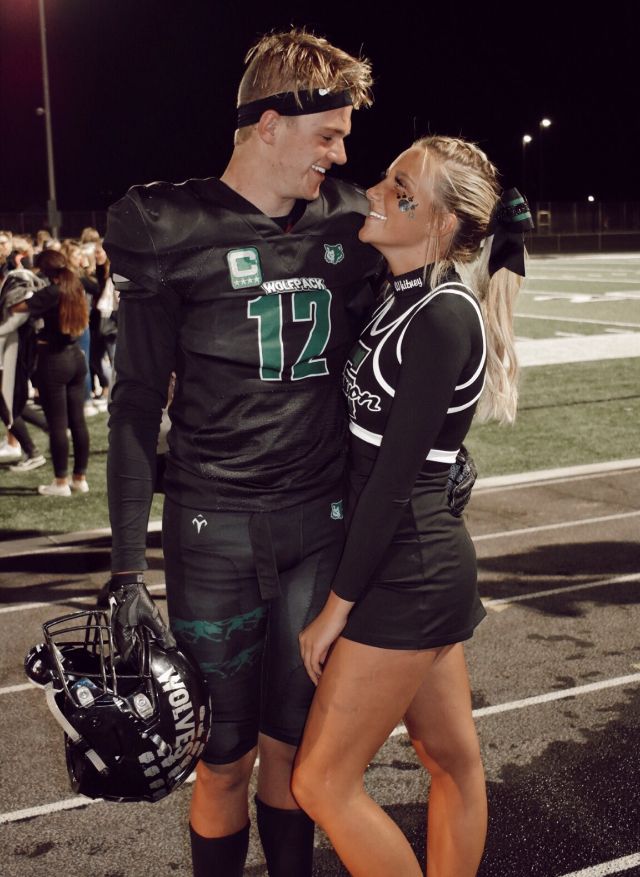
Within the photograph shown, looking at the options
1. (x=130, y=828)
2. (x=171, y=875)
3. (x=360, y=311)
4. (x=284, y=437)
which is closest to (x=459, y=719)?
(x=284, y=437)

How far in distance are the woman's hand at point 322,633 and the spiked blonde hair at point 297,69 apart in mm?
1198

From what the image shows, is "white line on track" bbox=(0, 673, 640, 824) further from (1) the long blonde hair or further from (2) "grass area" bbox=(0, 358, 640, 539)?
(2) "grass area" bbox=(0, 358, 640, 539)

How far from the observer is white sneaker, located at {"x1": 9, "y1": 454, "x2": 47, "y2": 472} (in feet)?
31.9

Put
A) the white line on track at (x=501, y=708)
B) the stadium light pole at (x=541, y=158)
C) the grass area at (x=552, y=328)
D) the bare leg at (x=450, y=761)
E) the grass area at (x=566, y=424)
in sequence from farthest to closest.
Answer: the stadium light pole at (x=541, y=158) → the grass area at (x=552, y=328) → the grass area at (x=566, y=424) → the white line on track at (x=501, y=708) → the bare leg at (x=450, y=761)

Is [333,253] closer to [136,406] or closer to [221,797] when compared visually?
[136,406]

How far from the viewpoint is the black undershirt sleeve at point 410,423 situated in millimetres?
2244

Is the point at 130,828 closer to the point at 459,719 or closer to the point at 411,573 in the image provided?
the point at 459,719

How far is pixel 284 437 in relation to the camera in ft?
8.32

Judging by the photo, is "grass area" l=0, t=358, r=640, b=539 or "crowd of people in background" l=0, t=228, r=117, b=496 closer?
"grass area" l=0, t=358, r=640, b=539

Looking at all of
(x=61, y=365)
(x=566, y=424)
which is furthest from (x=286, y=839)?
(x=566, y=424)

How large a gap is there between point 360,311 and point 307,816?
1.34 metres

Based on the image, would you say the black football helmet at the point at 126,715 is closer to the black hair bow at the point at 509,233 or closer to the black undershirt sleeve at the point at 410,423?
the black undershirt sleeve at the point at 410,423

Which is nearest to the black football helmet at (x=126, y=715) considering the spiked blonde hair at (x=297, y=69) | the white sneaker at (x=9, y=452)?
the spiked blonde hair at (x=297, y=69)

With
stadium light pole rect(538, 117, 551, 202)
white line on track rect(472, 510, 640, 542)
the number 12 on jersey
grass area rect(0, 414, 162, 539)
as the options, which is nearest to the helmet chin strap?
the number 12 on jersey
